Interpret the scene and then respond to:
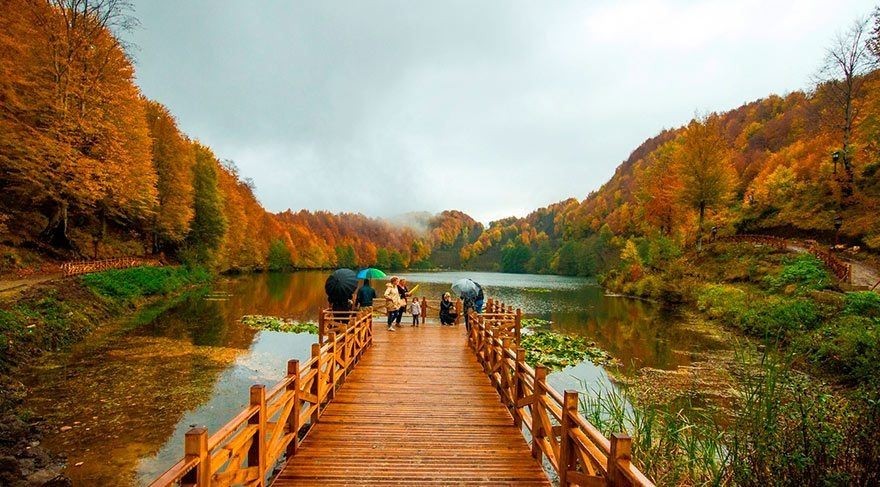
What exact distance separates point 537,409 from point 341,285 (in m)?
9.19

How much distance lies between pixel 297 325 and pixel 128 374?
935 cm

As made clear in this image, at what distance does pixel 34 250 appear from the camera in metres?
22.0

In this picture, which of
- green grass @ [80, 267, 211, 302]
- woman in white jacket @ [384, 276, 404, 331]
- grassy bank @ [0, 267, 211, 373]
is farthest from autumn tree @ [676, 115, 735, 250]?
green grass @ [80, 267, 211, 302]

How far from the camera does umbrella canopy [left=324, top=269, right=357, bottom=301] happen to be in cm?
1334

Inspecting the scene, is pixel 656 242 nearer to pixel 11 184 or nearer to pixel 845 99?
pixel 845 99

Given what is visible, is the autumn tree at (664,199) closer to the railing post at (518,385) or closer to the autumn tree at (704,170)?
the autumn tree at (704,170)

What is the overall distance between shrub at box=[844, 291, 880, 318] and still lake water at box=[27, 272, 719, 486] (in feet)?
15.0

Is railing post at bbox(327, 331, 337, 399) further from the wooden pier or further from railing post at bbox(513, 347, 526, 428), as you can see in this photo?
railing post at bbox(513, 347, 526, 428)

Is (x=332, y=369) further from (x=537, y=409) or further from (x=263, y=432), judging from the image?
(x=537, y=409)

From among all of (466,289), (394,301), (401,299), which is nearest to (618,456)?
(394,301)

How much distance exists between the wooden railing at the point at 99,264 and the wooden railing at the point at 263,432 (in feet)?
60.2

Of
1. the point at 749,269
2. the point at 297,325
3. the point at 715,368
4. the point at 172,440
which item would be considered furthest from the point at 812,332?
the point at 297,325

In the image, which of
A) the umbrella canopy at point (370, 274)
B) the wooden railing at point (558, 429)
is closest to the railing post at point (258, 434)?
the wooden railing at point (558, 429)

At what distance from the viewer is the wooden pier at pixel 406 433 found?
141 inches
